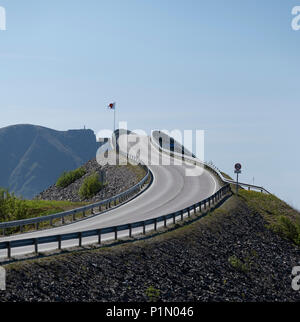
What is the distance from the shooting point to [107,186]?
5953cm

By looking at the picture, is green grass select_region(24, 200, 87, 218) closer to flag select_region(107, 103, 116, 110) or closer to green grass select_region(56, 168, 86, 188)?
green grass select_region(56, 168, 86, 188)

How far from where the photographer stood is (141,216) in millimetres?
37344

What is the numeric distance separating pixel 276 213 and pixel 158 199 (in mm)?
10654

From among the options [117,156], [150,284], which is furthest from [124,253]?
[117,156]

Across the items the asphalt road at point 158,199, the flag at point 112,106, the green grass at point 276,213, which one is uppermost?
the flag at point 112,106

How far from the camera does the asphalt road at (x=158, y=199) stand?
3120 cm

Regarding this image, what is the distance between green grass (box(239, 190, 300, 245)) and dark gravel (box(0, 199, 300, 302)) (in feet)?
9.33

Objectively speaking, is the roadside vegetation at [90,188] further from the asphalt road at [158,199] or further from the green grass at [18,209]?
the green grass at [18,209]

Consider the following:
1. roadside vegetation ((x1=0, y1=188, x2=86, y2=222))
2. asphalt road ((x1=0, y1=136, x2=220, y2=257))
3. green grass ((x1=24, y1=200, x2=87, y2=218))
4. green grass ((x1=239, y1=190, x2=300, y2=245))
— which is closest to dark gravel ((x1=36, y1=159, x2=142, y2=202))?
asphalt road ((x1=0, y1=136, x2=220, y2=257))

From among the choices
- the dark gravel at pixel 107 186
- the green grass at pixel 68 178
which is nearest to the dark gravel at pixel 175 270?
the dark gravel at pixel 107 186

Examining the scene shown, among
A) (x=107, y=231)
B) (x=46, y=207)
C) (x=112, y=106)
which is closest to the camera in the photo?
(x=107, y=231)

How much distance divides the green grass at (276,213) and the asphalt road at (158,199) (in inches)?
146

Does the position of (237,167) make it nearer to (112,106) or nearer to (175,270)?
(175,270)

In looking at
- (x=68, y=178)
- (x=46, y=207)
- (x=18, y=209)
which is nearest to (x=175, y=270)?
(x=18, y=209)
